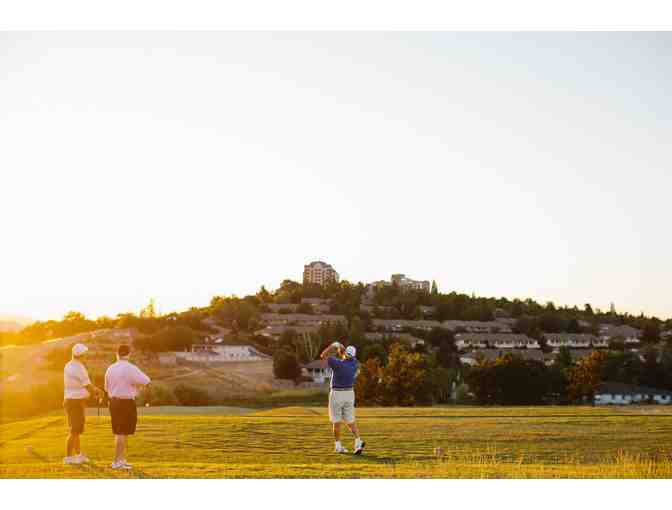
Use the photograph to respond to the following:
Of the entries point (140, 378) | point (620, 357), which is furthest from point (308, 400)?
point (140, 378)

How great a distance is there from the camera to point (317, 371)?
3125 centimetres

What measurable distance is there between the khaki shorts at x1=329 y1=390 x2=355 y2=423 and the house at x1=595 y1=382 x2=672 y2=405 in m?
23.3

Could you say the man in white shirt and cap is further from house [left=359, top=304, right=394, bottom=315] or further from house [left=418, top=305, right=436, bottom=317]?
house [left=418, top=305, right=436, bottom=317]

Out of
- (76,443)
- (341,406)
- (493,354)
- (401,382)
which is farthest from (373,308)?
(76,443)

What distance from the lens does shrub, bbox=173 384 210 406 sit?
30.0 meters

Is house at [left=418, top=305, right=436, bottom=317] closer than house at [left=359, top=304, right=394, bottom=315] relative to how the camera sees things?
No

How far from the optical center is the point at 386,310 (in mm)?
35562

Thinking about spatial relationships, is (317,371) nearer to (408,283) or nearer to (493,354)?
(408,283)

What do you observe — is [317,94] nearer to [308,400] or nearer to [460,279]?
[460,279]

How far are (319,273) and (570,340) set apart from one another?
16233mm

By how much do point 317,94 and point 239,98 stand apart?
1958mm

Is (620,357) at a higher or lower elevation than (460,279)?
lower

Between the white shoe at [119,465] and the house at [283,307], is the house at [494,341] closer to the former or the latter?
the house at [283,307]

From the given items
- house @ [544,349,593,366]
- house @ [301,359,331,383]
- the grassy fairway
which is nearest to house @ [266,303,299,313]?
house @ [301,359,331,383]
